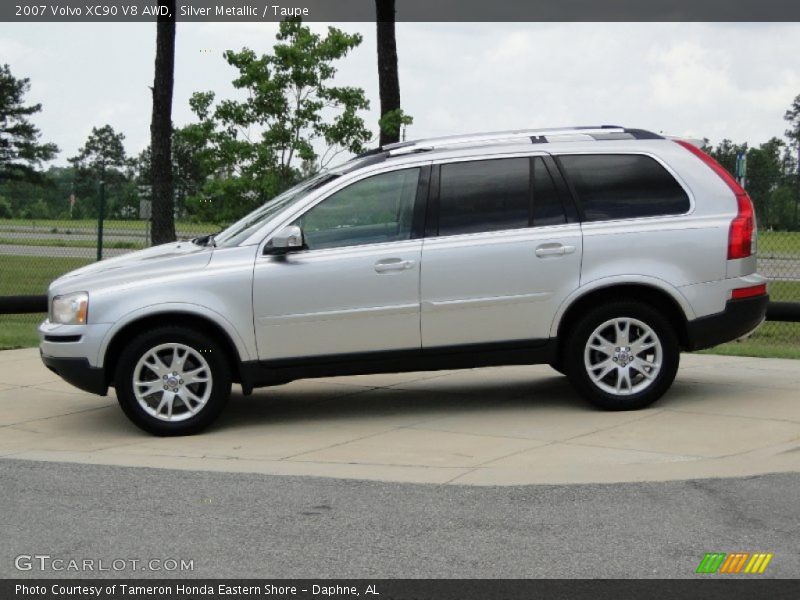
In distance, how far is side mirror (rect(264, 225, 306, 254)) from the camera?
8.54 metres

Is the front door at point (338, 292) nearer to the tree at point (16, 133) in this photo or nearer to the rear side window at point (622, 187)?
the rear side window at point (622, 187)

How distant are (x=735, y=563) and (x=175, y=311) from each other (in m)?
4.43

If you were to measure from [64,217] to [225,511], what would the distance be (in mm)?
12801

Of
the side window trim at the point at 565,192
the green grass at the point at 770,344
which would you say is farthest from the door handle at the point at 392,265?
the green grass at the point at 770,344

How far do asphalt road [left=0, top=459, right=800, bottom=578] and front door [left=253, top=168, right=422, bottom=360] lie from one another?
1601 mm

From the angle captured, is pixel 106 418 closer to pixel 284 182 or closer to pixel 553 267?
pixel 553 267

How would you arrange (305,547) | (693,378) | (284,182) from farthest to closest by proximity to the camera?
1. (284,182)
2. (693,378)
3. (305,547)

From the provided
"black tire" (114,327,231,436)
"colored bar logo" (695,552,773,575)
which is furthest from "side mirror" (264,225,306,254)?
"colored bar logo" (695,552,773,575)

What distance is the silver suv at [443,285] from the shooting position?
8.59m

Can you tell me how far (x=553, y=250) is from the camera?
28.7ft

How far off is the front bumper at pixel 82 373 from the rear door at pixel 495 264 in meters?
2.23

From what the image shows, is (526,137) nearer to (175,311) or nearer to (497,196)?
(497,196)

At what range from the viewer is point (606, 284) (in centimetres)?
873
